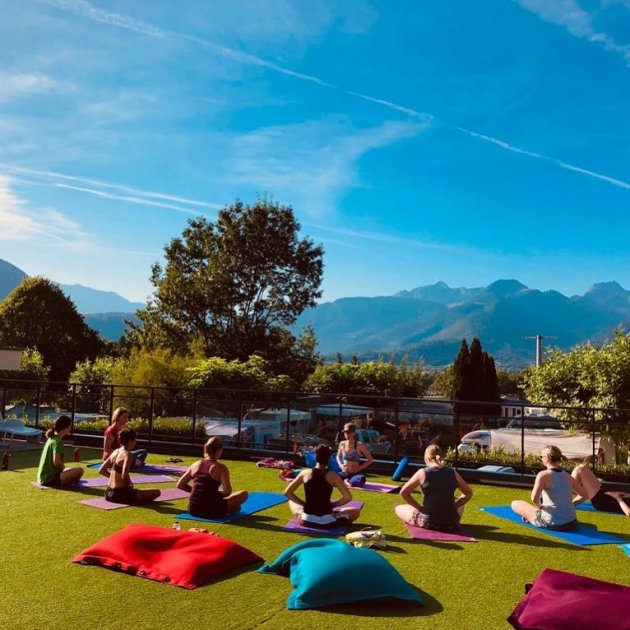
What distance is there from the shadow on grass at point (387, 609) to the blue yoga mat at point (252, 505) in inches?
124

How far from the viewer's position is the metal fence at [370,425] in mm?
12648

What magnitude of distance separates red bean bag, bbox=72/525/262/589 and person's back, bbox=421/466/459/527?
247 cm

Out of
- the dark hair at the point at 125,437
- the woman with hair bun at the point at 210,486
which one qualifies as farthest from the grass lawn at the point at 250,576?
the dark hair at the point at 125,437

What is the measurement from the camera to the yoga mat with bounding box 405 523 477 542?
25.0 feet

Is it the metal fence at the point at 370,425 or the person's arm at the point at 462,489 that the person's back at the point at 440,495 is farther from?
the metal fence at the point at 370,425

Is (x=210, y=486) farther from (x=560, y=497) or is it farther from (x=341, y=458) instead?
(x=560, y=497)

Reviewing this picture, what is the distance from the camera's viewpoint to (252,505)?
9164 mm

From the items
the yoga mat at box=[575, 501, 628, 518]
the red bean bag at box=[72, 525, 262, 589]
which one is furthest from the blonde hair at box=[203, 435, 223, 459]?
the yoga mat at box=[575, 501, 628, 518]

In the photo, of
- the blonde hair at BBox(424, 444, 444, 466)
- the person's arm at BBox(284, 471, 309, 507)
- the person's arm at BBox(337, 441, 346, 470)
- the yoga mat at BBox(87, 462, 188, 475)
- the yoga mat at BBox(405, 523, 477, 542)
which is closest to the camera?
the yoga mat at BBox(405, 523, 477, 542)

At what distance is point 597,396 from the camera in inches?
569

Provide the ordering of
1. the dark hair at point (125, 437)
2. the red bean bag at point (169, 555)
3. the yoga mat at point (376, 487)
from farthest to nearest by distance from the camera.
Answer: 1. the yoga mat at point (376, 487)
2. the dark hair at point (125, 437)
3. the red bean bag at point (169, 555)

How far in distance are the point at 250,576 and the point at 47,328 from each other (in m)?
46.5

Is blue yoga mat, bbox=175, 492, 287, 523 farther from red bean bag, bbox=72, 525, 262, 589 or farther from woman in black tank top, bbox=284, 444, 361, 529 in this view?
red bean bag, bbox=72, 525, 262, 589

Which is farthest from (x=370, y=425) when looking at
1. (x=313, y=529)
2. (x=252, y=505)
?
(x=313, y=529)
